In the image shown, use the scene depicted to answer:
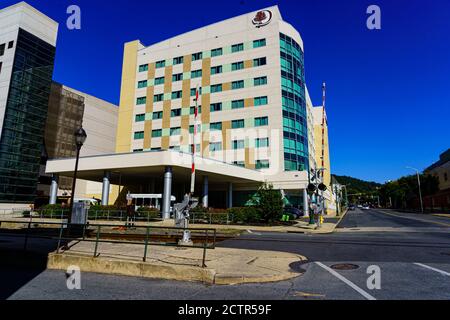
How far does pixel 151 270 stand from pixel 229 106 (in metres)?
43.1

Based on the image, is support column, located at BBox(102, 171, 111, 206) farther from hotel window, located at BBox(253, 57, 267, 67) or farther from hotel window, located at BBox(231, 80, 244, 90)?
hotel window, located at BBox(253, 57, 267, 67)

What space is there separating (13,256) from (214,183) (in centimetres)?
3769

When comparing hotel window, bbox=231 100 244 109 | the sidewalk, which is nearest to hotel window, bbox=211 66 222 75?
hotel window, bbox=231 100 244 109

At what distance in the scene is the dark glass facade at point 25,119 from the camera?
55.3 metres

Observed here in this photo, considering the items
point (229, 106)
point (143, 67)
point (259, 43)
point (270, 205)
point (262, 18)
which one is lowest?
point (270, 205)

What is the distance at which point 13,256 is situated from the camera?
9352 mm

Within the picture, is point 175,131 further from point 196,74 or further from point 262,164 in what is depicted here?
point 262,164

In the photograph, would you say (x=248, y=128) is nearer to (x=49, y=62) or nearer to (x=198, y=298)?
(x=198, y=298)

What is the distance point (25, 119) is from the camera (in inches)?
2335

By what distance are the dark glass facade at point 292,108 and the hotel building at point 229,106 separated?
16cm

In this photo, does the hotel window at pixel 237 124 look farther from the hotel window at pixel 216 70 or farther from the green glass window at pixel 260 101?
the hotel window at pixel 216 70

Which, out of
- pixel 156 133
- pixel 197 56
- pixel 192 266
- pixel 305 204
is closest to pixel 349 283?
pixel 192 266

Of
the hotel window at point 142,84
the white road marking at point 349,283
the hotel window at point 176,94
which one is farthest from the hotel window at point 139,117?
the white road marking at point 349,283

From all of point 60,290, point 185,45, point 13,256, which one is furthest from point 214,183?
point 60,290
